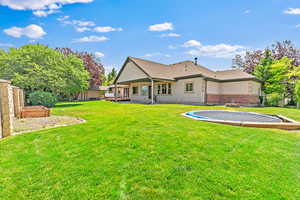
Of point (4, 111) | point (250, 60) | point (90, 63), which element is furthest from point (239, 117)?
point (90, 63)

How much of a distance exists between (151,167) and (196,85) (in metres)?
Answer: 14.0

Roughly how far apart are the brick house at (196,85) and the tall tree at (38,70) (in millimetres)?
7259

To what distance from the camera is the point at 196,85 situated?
15180 millimetres

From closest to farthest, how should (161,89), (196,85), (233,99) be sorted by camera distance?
1. (196,85)
2. (233,99)
3. (161,89)

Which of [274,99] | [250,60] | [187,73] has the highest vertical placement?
[250,60]

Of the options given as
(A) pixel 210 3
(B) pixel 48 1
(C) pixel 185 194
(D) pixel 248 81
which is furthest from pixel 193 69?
(C) pixel 185 194

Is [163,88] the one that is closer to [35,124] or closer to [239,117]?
[239,117]

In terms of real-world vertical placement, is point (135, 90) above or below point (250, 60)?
below

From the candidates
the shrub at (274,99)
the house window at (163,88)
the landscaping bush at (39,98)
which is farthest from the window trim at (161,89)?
the landscaping bush at (39,98)

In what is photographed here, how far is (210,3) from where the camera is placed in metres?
10.8

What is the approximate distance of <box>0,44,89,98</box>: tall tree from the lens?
13922 millimetres

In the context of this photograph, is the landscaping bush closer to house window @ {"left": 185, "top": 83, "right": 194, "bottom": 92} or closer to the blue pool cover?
the blue pool cover

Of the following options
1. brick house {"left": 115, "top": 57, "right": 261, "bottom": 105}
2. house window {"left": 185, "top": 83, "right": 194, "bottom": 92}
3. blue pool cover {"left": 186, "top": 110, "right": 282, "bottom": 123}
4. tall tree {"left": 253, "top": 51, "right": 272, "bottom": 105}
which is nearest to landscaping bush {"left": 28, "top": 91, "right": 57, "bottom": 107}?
brick house {"left": 115, "top": 57, "right": 261, "bottom": 105}

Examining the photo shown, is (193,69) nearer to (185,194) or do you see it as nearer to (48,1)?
(48,1)
